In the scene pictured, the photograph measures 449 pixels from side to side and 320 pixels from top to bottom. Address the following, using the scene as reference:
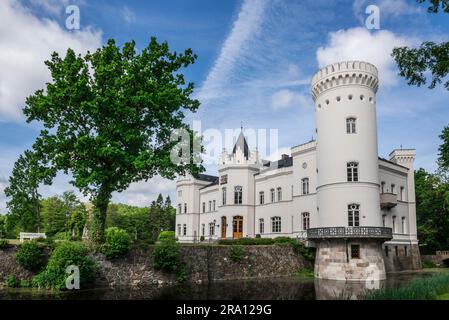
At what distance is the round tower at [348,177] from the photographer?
2659 centimetres

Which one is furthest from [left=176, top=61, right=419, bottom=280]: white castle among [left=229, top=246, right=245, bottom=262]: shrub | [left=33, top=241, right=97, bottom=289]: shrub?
[left=33, top=241, right=97, bottom=289]: shrub

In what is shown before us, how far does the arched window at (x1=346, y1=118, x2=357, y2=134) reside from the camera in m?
29.1

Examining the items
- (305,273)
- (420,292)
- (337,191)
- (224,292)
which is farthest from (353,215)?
(420,292)

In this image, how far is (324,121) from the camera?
30172 mm

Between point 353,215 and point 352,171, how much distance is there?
3146mm

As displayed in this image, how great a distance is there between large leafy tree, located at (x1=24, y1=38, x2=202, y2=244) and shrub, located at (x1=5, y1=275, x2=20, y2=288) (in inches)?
170

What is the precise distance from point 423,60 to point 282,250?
67.7ft

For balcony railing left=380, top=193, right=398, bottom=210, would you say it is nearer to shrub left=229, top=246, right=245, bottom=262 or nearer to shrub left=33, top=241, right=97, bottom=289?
shrub left=229, top=246, right=245, bottom=262

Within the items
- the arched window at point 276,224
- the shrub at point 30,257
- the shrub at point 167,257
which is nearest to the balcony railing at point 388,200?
the arched window at point 276,224

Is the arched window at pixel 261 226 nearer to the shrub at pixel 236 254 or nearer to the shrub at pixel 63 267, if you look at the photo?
the shrub at pixel 236 254

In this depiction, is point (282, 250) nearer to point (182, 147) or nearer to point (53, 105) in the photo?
point (182, 147)

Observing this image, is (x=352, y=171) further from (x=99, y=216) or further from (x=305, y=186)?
(x=99, y=216)

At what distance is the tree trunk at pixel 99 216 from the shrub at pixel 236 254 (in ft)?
31.0

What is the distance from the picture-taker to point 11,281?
2053cm
